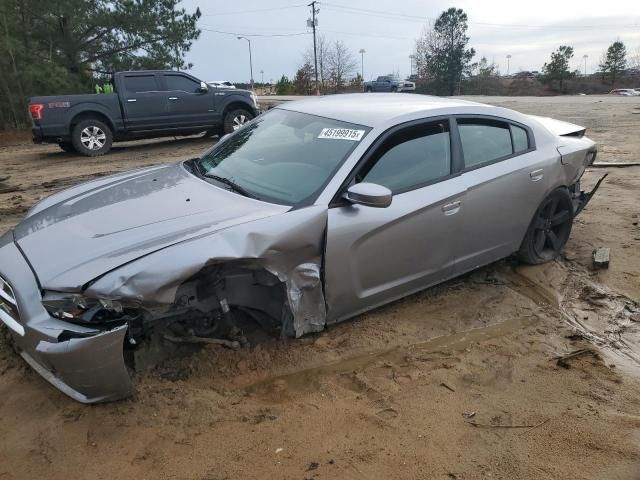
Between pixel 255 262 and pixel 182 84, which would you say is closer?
pixel 255 262

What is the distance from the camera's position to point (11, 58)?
16438mm

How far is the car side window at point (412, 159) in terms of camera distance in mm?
3430

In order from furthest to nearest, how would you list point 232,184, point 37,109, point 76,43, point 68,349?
point 76,43
point 37,109
point 232,184
point 68,349

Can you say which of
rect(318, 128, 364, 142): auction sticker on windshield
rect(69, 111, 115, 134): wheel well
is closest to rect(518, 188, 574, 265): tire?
rect(318, 128, 364, 142): auction sticker on windshield

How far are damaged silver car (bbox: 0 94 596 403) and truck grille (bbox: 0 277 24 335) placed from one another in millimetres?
13

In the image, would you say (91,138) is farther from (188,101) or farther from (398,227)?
(398,227)

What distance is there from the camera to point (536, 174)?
14.0 feet

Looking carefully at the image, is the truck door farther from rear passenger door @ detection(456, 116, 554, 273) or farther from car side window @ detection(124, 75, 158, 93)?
rear passenger door @ detection(456, 116, 554, 273)

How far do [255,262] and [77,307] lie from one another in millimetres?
909

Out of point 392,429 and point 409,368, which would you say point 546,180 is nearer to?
point 409,368

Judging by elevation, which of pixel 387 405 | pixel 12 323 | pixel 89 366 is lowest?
pixel 387 405

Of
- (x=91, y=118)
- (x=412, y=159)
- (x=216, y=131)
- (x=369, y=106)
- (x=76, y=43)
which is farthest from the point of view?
(x=76, y=43)

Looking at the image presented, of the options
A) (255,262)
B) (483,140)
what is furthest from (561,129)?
(255,262)

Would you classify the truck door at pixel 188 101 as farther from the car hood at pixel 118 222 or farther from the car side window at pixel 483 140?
the car side window at pixel 483 140
